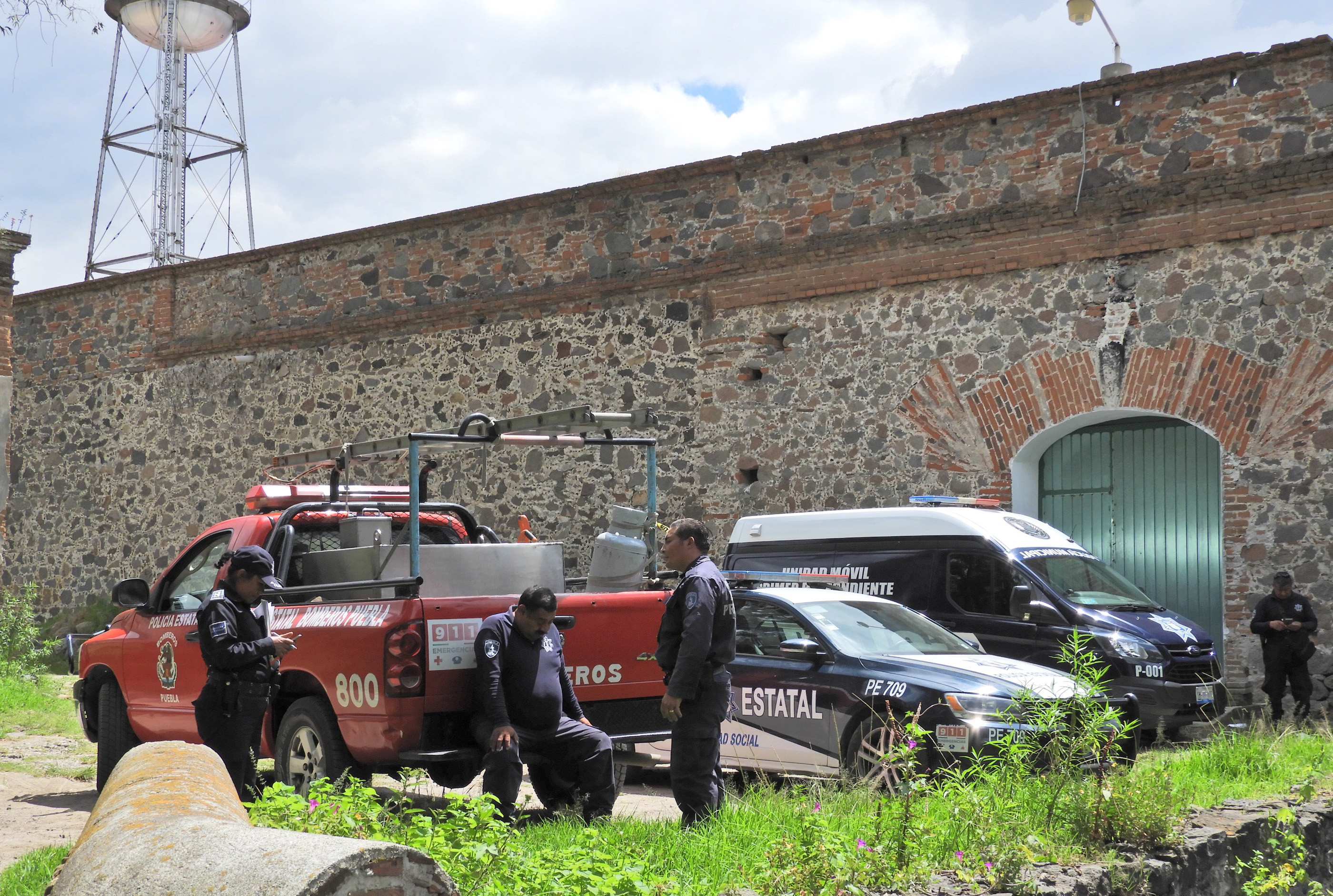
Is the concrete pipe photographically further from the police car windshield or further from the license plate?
the police car windshield

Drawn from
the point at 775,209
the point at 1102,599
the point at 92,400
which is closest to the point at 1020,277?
the point at 775,209

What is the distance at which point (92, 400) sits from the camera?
68.2 ft

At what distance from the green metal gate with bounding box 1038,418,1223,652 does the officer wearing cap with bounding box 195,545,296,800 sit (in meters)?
8.77

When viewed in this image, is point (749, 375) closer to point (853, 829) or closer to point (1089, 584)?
point (1089, 584)

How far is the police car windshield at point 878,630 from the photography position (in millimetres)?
8570

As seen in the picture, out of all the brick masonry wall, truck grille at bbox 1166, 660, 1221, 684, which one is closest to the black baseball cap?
truck grille at bbox 1166, 660, 1221, 684

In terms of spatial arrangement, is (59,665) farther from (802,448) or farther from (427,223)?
(802,448)

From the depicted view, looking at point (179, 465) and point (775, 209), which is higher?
point (775, 209)

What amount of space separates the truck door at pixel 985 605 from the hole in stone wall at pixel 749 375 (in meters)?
4.51

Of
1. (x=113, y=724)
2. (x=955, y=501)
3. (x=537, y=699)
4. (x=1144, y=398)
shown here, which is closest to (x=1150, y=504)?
(x=1144, y=398)

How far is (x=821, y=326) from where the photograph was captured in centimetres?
1427

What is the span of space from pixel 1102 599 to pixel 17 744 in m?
9.36

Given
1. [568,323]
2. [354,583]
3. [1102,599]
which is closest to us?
[354,583]

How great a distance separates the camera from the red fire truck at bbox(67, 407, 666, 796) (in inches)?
274
